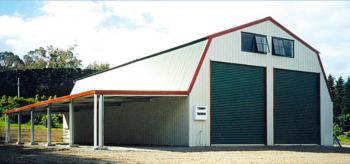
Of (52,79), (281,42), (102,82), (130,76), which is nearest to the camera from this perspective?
(281,42)

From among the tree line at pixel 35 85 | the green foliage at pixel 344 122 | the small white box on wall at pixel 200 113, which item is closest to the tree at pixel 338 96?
the green foliage at pixel 344 122

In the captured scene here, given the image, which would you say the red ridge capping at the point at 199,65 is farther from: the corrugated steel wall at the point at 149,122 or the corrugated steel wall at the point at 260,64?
the corrugated steel wall at the point at 149,122

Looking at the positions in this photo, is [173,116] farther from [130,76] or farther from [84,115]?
[84,115]

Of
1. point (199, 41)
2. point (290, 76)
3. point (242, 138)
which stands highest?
point (199, 41)

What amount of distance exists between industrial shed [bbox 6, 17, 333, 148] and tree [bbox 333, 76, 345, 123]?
47.8 meters

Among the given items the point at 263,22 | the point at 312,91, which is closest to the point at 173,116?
the point at 263,22

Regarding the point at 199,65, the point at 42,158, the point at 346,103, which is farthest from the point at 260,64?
the point at 346,103

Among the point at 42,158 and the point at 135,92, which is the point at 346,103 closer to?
the point at 135,92

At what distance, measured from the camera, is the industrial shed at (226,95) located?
77.7 ft

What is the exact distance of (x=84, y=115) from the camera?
3612 cm

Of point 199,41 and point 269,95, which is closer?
point 199,41

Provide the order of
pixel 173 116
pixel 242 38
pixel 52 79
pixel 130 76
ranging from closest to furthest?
pixel 173 116
pixel 242 38
pixel 130 76
pixel 52 79

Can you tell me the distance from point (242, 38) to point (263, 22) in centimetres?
197

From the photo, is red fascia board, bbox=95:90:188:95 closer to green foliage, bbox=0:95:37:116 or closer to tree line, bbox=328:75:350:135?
green foliage, bbox=0:95:37:116
